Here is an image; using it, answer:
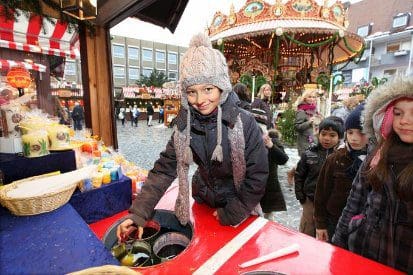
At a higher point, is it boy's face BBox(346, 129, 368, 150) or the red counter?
boy's face BBox(346, 129, 368, 150)

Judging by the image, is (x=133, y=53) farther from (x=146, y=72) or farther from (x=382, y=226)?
(x=382, y=226)

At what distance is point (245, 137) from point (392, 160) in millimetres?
772

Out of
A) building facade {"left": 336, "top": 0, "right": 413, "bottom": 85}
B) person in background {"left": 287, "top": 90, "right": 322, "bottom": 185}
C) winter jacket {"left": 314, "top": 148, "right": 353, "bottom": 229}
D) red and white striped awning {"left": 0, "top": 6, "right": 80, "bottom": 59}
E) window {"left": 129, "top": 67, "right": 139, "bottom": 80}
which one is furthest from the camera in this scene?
window {"left": 129, "top": 67, "right": 139, "bottom": 80}

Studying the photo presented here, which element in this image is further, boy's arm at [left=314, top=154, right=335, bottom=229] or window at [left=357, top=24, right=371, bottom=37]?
window at [left=357, top=24, right=371, bottom=37]

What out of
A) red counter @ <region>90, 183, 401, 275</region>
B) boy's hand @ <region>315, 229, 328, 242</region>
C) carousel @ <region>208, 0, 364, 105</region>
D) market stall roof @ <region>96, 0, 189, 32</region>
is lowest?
boy's hand @ <region>315, 229, 328, 242</region>

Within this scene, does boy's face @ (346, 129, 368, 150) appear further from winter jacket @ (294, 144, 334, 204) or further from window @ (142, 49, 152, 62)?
window @ (142, 49, 152, 62)

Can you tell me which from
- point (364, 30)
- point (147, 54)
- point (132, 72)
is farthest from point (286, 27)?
point (147, 54)

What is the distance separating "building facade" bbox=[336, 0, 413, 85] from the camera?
25.4 m

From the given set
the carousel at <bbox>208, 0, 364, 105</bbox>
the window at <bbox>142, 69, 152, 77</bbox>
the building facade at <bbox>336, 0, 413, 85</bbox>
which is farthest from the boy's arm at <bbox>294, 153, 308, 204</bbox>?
the window at <bbox>142, 69, 152, 77</bbox>

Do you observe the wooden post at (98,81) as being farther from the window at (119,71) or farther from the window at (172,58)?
the window at (172,58)

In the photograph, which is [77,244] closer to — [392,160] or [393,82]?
[392,160]

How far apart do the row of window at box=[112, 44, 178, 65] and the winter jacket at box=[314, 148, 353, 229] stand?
131 feet

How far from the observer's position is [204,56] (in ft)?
3.83

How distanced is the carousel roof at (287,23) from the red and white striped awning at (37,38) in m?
6.95
